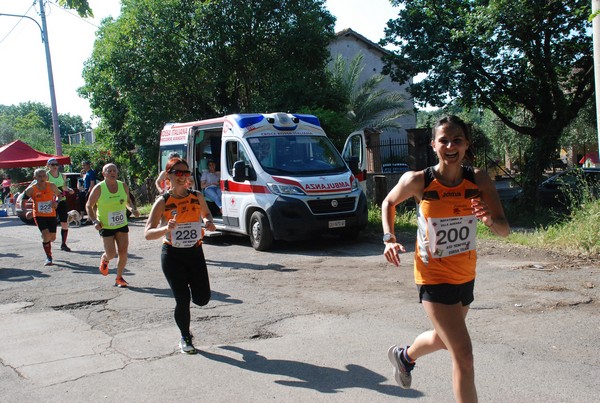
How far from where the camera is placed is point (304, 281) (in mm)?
8789

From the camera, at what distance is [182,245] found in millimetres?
5559

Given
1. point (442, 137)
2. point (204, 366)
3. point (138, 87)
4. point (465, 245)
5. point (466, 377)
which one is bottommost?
point (204, 366)

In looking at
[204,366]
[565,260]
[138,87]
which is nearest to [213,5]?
[138,87]

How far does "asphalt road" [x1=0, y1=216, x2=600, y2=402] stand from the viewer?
457cm

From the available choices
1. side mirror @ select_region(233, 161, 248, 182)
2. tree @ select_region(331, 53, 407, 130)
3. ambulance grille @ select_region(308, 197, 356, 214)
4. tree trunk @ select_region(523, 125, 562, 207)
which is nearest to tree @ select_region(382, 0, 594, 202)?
tree trunk @ select_region(523, 125, 562, 207)

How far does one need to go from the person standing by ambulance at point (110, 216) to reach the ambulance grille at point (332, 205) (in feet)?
12.3

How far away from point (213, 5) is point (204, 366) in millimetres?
Result: 15195

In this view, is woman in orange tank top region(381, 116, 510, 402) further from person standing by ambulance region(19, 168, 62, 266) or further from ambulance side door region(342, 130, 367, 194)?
person standing by ambulance region(19, 168, 62, 266)

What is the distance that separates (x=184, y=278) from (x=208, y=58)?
14.5 meters

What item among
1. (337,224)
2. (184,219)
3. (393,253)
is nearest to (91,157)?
(337,224)

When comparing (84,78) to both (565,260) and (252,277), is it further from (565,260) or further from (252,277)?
(565,260)

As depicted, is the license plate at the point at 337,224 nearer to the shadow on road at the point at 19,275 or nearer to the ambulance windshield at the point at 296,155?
the ambulance windshield at the point at 296,155

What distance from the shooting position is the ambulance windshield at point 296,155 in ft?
38.8

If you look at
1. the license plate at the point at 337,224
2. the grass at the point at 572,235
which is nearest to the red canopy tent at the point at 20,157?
the license plate at the point at 337,224
